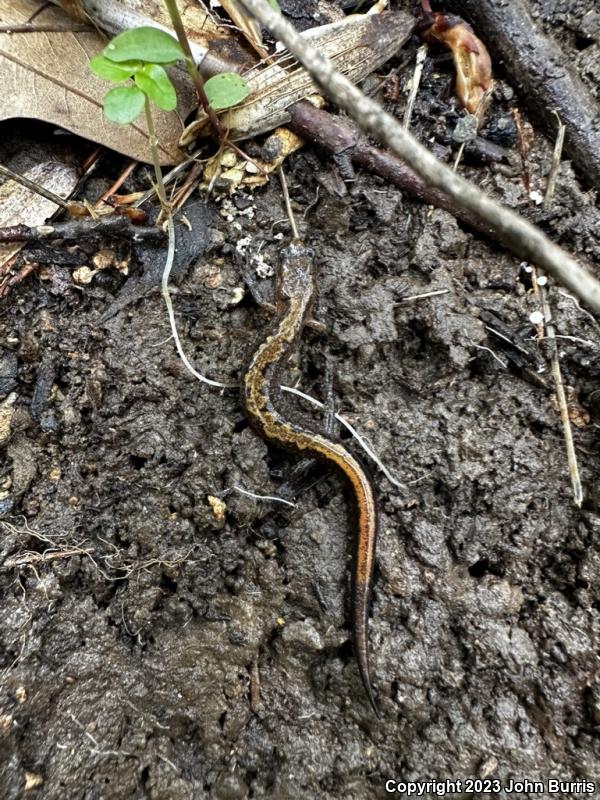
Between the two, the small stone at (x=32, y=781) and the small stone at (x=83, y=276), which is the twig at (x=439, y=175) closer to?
the small stone at (x=83, y=276)

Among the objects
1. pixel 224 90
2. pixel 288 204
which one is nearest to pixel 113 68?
pixel 224 90

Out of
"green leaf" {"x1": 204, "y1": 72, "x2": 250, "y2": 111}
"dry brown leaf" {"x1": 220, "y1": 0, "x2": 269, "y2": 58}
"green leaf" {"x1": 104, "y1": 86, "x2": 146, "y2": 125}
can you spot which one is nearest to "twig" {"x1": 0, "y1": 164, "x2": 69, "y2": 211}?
"green leaf" {"x1": 104, "y1": 86, "x2": 146, "y2": 125}

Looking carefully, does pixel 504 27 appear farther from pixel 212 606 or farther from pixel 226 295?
pixel 212 606

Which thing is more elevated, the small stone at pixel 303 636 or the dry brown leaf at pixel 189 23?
the dry brown leaf at pixel 189 23

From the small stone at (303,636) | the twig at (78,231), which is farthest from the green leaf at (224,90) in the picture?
the small stone at (303,636)

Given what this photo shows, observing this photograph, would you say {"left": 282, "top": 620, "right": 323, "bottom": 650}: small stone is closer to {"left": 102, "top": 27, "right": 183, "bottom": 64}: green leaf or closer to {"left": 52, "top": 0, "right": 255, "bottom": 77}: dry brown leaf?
{"left": 102, "top": 27, "right": 183, "bottom": 64}: green leaf
